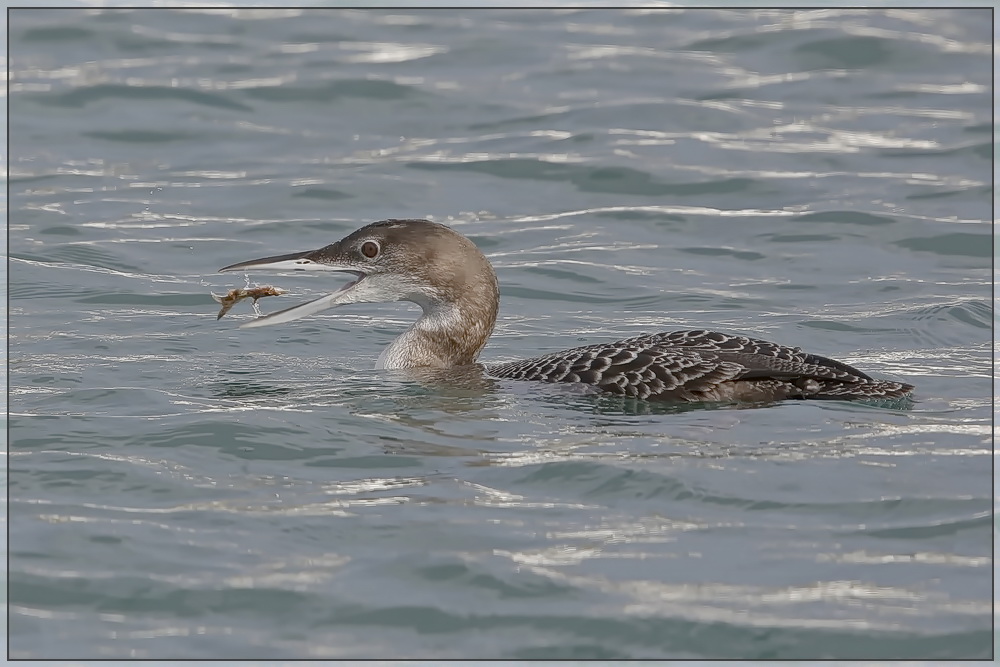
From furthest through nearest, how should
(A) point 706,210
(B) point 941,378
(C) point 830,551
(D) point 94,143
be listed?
(D) point 94,143
(A) point 706,210
(B) point 941,378
(C) point 830,551

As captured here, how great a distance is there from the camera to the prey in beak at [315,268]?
8.09 meters

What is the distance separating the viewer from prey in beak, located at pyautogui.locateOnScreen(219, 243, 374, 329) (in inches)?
319

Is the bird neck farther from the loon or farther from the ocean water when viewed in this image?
the ocean water

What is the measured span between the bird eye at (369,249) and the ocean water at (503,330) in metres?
0.63

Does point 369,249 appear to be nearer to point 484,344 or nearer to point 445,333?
point 445,333

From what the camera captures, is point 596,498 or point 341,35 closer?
point 596,498

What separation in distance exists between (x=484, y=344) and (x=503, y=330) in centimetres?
114

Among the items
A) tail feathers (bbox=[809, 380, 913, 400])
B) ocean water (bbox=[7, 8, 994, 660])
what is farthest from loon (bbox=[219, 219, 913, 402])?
ocean water (bbox=[7, 8, 994, 660])

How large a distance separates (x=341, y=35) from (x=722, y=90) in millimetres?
4280

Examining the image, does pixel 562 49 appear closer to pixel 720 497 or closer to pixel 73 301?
pixel 73 301

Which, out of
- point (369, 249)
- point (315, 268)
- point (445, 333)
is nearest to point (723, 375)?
point (445, 333)

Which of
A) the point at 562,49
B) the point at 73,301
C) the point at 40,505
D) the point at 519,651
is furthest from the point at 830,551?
the point at 562,49

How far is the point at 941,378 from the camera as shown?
8.23 metres

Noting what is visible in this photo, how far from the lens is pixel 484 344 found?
28.6 ft
